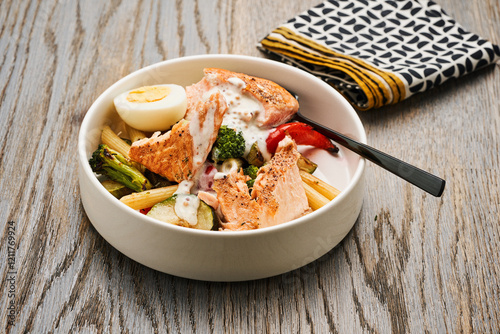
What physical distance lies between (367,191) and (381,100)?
577 millimetres

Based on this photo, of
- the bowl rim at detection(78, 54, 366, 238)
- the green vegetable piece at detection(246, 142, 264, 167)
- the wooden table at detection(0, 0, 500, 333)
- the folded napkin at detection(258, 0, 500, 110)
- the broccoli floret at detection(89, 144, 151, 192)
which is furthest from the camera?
the folded napkin at detection(258, 0, 500, 110)

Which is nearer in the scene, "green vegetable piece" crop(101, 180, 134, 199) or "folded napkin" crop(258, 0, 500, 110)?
"green vegetable piece" crop(101, 180, 134, 199)

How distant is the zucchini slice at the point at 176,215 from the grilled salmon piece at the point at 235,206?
56 mm

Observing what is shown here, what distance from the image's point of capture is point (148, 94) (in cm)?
246

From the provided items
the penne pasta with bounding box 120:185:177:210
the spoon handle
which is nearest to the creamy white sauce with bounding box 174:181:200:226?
the penne pasta with bounding box 120:185:177:210

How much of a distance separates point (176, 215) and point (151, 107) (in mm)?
604

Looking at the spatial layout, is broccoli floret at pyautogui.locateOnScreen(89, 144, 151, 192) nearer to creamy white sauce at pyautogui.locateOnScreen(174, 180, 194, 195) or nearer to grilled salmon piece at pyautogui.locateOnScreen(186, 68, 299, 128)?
creamy white sauce at pyautogui.locateOnScreen(174, 180, 194, 195)

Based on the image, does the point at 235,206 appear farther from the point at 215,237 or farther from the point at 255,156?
the point at 255,156

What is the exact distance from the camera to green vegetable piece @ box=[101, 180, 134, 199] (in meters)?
2.21

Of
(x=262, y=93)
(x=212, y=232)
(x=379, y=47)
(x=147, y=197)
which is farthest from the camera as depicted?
(x=379, y=47)

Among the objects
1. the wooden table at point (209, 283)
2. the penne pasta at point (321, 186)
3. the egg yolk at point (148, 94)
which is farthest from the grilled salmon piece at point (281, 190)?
the egg yolk at point (148, 94)

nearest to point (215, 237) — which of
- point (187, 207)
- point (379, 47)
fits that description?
point (187, 207)

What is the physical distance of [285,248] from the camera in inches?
75.9

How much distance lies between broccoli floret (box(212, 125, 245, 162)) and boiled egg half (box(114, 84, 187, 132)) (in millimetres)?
250
